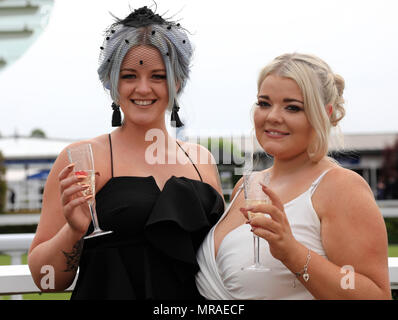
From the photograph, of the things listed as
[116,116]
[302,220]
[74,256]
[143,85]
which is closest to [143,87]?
[143,85]

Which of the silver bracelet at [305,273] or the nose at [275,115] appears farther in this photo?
the nose at [275,115]

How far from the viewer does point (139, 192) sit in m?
2.70

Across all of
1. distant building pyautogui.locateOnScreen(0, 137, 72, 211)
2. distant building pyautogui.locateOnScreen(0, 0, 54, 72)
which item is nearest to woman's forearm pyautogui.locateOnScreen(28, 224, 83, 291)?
distant building pyautogui.locateOnScreen(0, 0, 54, 72)

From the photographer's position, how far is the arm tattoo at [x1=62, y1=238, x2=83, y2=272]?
2.59m

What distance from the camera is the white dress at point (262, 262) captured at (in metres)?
2.36

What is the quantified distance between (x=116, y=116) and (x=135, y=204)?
66 cm

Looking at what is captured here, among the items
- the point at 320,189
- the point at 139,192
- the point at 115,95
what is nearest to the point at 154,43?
the point at 115,95

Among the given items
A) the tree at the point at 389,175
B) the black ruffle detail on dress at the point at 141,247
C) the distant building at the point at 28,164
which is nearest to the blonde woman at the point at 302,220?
the black ruffle detail on dress at the point at 141,247

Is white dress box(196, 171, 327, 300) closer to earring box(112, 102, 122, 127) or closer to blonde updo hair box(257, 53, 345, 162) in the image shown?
blonde updo hair box(257, 53, 345, 162)

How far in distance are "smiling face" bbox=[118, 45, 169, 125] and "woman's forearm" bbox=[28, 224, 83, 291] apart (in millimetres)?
743

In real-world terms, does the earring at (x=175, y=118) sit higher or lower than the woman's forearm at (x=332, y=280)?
higher

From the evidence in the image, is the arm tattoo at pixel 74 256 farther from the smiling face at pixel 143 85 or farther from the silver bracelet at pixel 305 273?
the silver bracelet at pixel 305 273

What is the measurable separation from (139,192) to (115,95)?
57 centimetres
